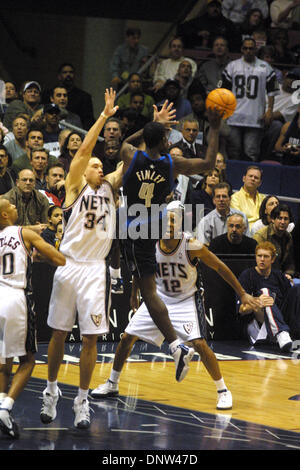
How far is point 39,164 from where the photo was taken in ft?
38.0

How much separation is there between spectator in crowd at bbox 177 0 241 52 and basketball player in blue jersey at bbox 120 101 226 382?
8926 millimetres

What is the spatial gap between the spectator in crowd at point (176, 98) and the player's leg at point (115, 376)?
6250mm

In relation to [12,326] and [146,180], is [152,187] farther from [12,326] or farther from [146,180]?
[12,326]

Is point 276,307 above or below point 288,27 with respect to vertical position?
below

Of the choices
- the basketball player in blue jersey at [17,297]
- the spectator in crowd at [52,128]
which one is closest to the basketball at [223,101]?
the basketball player in blue jersey at [17,297]

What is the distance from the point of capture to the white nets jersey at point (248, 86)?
14.3 meters

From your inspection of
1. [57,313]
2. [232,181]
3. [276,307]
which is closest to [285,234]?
[276,307]

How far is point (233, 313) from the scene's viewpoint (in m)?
11.6

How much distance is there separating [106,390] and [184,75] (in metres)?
7.48

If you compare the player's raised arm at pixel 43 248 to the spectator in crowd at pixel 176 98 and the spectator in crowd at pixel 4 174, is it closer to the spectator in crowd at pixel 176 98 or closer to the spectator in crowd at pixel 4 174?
the spectator in crowd at pixel 4 174

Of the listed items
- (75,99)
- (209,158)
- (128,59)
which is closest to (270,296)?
(209,158)

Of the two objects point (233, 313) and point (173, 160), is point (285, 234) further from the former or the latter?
point (173, 160)

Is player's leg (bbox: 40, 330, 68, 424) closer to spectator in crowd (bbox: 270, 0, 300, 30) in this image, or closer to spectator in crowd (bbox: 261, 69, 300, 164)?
spectator in crowd (bbox: 261, 69, 300, 164)
